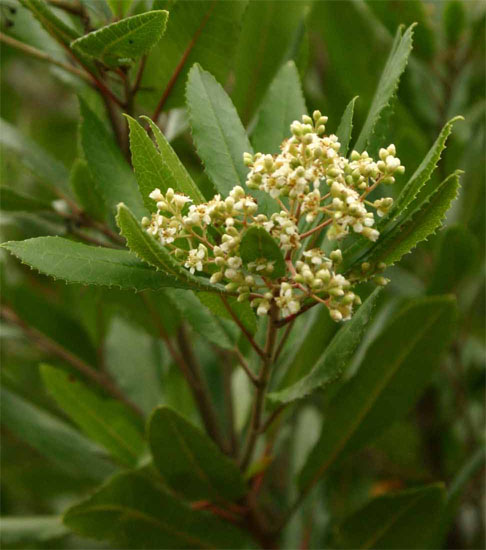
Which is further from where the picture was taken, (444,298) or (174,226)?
(444,298)

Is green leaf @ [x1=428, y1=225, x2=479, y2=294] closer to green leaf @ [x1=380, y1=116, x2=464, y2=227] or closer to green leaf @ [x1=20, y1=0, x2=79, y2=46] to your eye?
green leaf @ [x1=380, y1=116, x2=464, y2=227]

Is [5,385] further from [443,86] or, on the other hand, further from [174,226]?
[443,86]

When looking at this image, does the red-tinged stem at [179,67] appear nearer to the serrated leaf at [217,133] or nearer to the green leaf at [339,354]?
the serrated leaf at [217,133]

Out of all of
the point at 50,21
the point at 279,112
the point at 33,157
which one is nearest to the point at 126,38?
the point at 50,21

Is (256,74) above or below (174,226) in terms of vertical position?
above

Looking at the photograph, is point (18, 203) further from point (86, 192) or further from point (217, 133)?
point (217, 133)

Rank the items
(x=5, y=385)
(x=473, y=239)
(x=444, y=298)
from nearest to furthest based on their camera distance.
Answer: (x=444, y=298) < (x=473, y=239) < (x=5, y=385)

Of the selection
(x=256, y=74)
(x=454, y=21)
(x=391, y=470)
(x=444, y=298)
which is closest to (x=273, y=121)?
(x=256, y=74)

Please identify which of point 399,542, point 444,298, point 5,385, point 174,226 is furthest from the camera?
point 5,385

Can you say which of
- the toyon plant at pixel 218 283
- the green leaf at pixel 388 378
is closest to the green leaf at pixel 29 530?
the toyon plant at pixel 218 283
